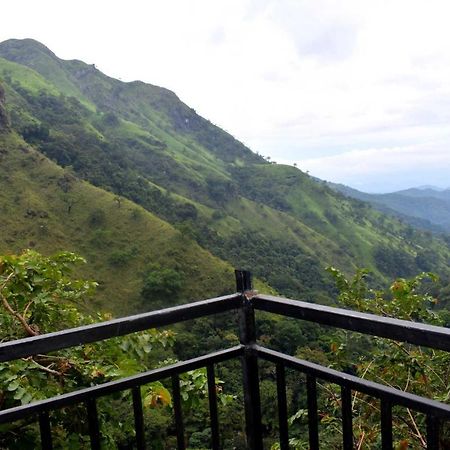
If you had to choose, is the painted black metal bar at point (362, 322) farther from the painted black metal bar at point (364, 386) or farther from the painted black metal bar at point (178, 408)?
the painted black metal bar at point (178, 408)

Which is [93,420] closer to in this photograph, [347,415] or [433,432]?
[347,415]

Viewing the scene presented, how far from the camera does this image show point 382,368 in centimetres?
439

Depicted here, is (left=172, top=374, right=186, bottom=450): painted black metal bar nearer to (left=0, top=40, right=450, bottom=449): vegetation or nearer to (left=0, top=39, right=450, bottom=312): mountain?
(left=0, top=40, right=450, bottom=449): vegetation

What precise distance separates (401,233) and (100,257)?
2952 inches

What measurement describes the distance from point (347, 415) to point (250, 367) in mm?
501

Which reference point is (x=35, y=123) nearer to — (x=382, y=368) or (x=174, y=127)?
(x=382, y=368)

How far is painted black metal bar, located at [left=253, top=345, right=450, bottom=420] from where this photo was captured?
1424 mm

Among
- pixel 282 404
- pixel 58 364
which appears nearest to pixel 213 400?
pixel 282 404

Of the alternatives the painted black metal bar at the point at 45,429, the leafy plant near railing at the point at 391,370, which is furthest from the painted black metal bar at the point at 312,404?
the leafy plant near railing at the point at 391,370

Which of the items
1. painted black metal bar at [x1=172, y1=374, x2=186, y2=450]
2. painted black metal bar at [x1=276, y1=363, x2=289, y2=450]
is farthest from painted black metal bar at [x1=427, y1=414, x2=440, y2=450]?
painted black metal bar at [x1=172, y1=374, x2=186, y2=450]

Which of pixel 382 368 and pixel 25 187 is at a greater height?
pixel 25 187

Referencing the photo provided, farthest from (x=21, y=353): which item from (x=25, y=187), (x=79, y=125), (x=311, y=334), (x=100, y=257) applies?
(x=79, y=125)

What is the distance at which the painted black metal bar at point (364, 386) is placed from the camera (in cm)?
142

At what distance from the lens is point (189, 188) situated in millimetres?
82562
